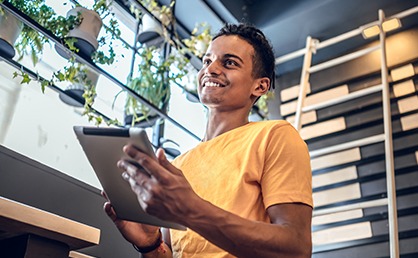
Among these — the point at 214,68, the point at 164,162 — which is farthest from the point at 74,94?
the point at 164,162

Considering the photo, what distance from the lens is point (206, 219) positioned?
87 centimetres

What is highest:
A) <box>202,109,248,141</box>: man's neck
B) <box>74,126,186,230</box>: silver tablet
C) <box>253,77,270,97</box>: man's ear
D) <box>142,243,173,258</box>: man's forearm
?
<box>253,77,270,97</box>: man's ear

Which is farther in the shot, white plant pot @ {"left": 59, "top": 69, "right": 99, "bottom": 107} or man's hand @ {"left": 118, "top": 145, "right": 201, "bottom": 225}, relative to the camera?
white plant pot @ {"left": 59, "top": 69, "right": 99, "bottom": 107}

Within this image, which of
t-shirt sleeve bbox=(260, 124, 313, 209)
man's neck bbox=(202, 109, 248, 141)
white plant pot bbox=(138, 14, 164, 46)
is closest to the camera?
t-shirt sleeve bbox=(260, 124, 313, 209)

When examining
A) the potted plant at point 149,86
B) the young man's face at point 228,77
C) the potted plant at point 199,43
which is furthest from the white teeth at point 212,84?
the potted plant at point 199,43

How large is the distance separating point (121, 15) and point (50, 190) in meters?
1.44

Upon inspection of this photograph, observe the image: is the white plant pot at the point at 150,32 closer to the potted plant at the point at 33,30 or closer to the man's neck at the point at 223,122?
the potted plant at the point at 33,30

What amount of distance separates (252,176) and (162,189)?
0.31 metres

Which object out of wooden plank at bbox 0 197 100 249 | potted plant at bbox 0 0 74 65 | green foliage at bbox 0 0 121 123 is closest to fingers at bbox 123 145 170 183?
wooden plank at bbox 0 197 100 249

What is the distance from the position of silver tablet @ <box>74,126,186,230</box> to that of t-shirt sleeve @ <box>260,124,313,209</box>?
0.21m

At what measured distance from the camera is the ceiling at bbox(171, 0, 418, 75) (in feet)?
11.4

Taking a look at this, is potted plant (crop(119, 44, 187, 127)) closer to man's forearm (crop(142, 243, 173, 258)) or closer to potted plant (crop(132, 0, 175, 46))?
potted plant (crop(132, 0, 175, 46))

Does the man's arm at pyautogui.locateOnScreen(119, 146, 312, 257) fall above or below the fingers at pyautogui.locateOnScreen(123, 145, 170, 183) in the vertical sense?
below

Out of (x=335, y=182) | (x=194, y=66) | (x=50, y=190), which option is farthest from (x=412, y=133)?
(x=50, y=190)
